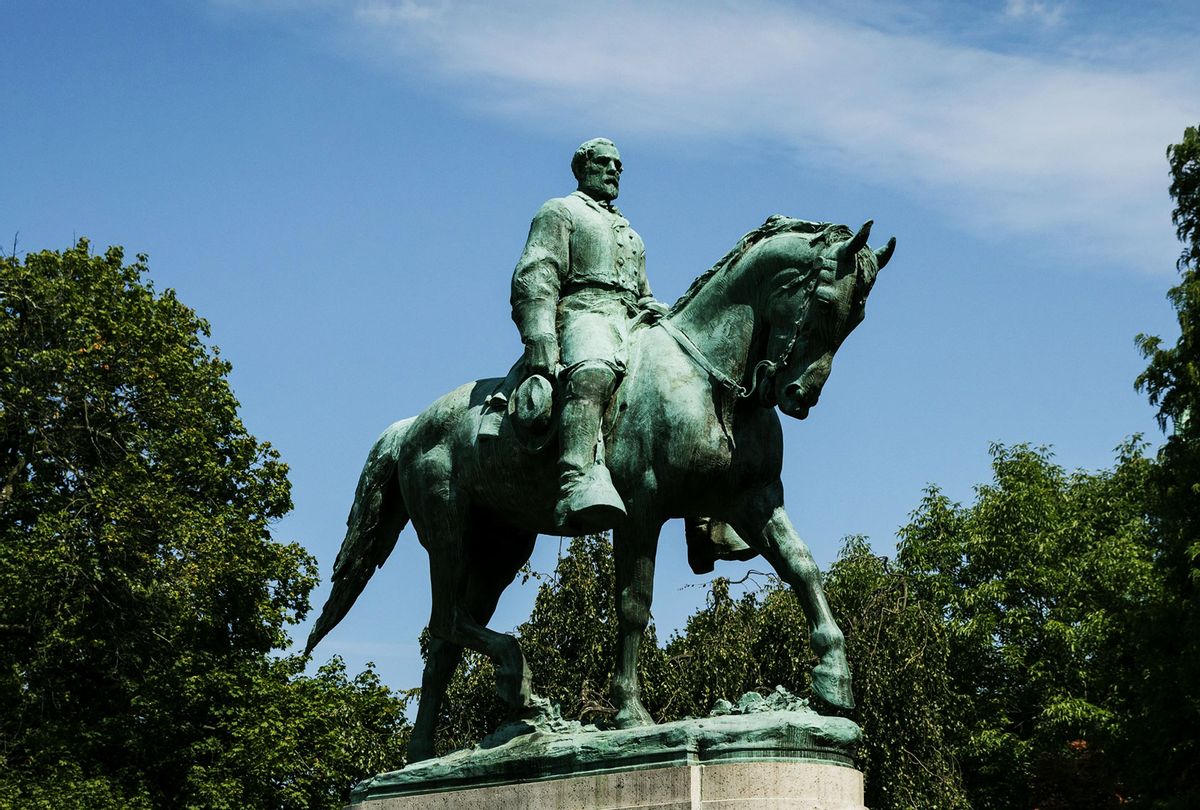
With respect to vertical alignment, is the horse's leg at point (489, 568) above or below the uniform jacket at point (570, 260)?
below

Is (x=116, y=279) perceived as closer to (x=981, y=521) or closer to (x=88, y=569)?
(x=88, y=569)

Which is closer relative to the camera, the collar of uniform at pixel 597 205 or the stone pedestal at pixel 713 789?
the stone pedestal at pixel 713 789

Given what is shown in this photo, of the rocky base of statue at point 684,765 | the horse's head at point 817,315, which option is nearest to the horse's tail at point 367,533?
the rocky base of statue at point 684,765

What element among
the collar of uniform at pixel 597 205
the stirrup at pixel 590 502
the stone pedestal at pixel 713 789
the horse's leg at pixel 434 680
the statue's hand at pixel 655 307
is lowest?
the stone pedestal at pixel 713 789

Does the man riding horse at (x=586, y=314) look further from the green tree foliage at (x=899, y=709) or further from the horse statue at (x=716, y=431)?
the green tree foliage at (x=899, y=709)

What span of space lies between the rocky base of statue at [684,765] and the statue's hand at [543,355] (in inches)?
77.3

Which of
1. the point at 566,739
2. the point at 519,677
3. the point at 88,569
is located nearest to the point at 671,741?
the point at 566,739

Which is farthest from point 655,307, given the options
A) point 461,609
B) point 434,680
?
point 434,680

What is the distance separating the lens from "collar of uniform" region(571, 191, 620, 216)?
33.3 ft

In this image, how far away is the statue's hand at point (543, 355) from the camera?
31.0 ft

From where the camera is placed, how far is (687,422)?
29.4 feet

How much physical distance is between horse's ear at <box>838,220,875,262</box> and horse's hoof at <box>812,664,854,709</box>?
2133 mm

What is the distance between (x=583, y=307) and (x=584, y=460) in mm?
1159

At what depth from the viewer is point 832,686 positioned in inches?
340
